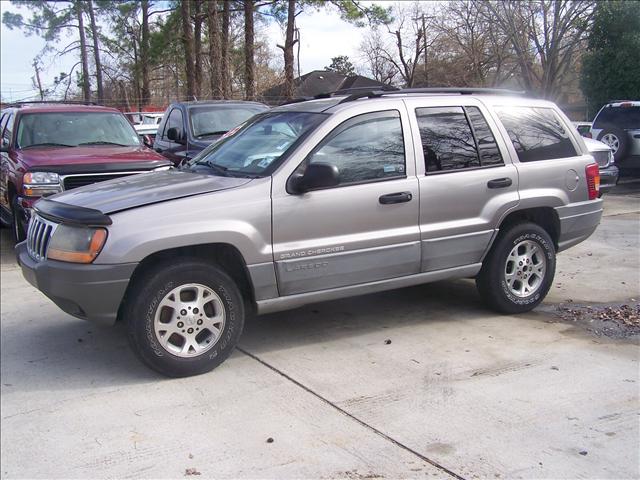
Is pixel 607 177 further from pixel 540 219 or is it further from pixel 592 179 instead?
pixel 540 219

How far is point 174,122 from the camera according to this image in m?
10.4

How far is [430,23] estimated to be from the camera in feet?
104

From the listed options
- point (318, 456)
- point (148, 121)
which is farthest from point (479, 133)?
point (148, 121)

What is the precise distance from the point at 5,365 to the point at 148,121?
2345cm

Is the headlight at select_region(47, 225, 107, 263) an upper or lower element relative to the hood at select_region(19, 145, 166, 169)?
lower

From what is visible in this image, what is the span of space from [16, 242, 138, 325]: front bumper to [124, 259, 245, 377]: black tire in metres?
0.13

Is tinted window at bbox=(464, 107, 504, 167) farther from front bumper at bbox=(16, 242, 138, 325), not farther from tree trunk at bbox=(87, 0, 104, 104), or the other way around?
tree trunk at bbox=(87, 0, 104, 104)

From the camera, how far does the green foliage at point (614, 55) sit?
17.6 m

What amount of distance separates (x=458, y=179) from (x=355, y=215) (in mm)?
998

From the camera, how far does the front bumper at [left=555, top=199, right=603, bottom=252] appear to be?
5508 mm

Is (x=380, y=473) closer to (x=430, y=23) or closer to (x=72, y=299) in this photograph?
(x=72, y=299)

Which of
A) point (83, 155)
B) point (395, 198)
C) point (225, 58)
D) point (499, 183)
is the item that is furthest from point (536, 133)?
point (225, 58)

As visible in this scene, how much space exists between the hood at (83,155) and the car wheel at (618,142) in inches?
363

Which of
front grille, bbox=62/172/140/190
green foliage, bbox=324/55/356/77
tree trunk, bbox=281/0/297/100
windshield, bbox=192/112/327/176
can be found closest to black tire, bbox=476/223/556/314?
windshield, bbox=192/112/327/176
